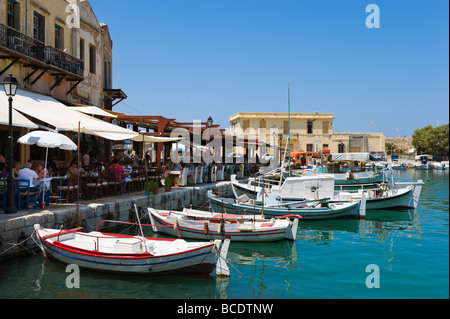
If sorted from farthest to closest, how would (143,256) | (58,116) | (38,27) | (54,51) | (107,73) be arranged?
(107,73)
(38,27)
(54,51)
(58,116)
(143,256)

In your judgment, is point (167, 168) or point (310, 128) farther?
point (310, 128)

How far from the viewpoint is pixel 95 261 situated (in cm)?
848

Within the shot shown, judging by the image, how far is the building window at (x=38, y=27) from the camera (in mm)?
16391

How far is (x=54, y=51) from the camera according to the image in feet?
53.9

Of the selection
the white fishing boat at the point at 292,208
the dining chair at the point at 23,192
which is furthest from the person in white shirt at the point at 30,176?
the white fishing boat at the point at 292,208

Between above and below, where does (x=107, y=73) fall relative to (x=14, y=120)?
above

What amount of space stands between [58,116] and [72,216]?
412 cm

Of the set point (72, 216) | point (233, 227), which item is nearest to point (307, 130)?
point (233, 227)

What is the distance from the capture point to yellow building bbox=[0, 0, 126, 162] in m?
14.5

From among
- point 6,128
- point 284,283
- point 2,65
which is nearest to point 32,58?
point 2,65

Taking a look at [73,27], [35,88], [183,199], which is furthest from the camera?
[73,27]

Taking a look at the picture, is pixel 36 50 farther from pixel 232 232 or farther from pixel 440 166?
pixel 440 166
